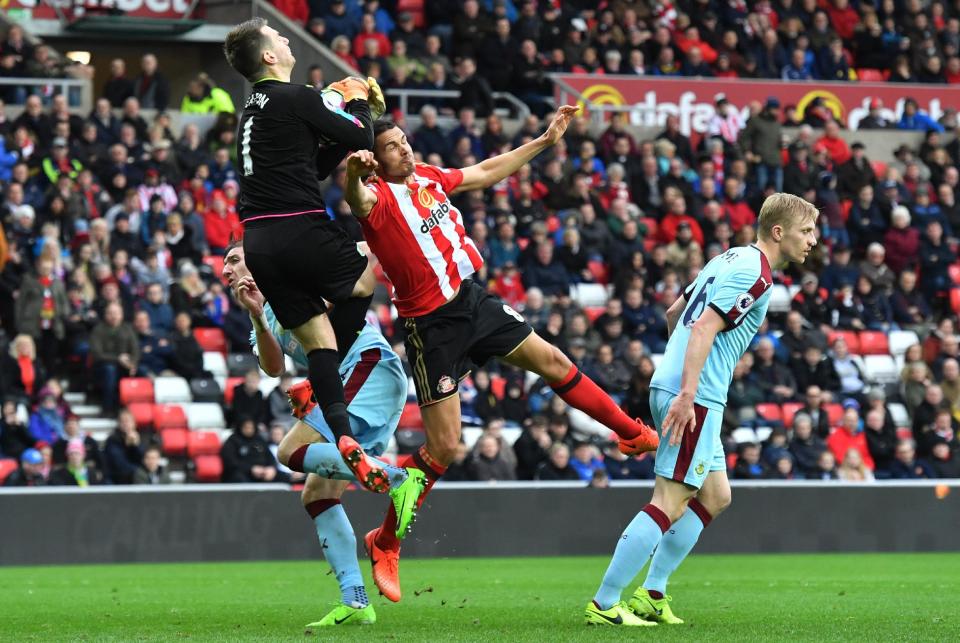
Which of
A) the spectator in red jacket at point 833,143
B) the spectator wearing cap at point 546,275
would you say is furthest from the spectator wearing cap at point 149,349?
the spectator in red jacket at point 833,143

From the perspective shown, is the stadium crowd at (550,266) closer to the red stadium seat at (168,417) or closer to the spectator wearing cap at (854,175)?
the spectator wearing cap at (854,175)

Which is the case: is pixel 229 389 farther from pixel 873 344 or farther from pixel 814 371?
pixel 873 344

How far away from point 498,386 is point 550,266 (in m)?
2.26

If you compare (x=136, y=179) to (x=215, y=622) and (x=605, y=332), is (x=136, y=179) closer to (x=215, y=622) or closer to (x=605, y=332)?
(x=605, y=332)

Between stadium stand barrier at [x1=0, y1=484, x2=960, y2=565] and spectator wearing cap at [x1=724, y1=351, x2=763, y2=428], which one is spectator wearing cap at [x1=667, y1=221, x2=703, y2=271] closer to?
spectator wearing cap at [x1=724, y1=351, x2=763, y2=428]

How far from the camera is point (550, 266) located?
1984 centimetres

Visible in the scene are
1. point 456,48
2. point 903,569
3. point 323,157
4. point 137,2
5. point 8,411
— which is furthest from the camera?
point 456,48

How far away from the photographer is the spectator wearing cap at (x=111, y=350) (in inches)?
666

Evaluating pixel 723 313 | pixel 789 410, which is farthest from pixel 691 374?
pixel 789 410

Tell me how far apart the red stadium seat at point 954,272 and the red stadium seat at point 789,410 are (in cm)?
418

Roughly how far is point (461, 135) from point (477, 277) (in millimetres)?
2293

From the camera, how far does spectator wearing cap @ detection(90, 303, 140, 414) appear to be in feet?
55.5

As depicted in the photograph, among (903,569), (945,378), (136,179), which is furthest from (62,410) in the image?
(945,378)

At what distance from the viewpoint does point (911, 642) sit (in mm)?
7113
